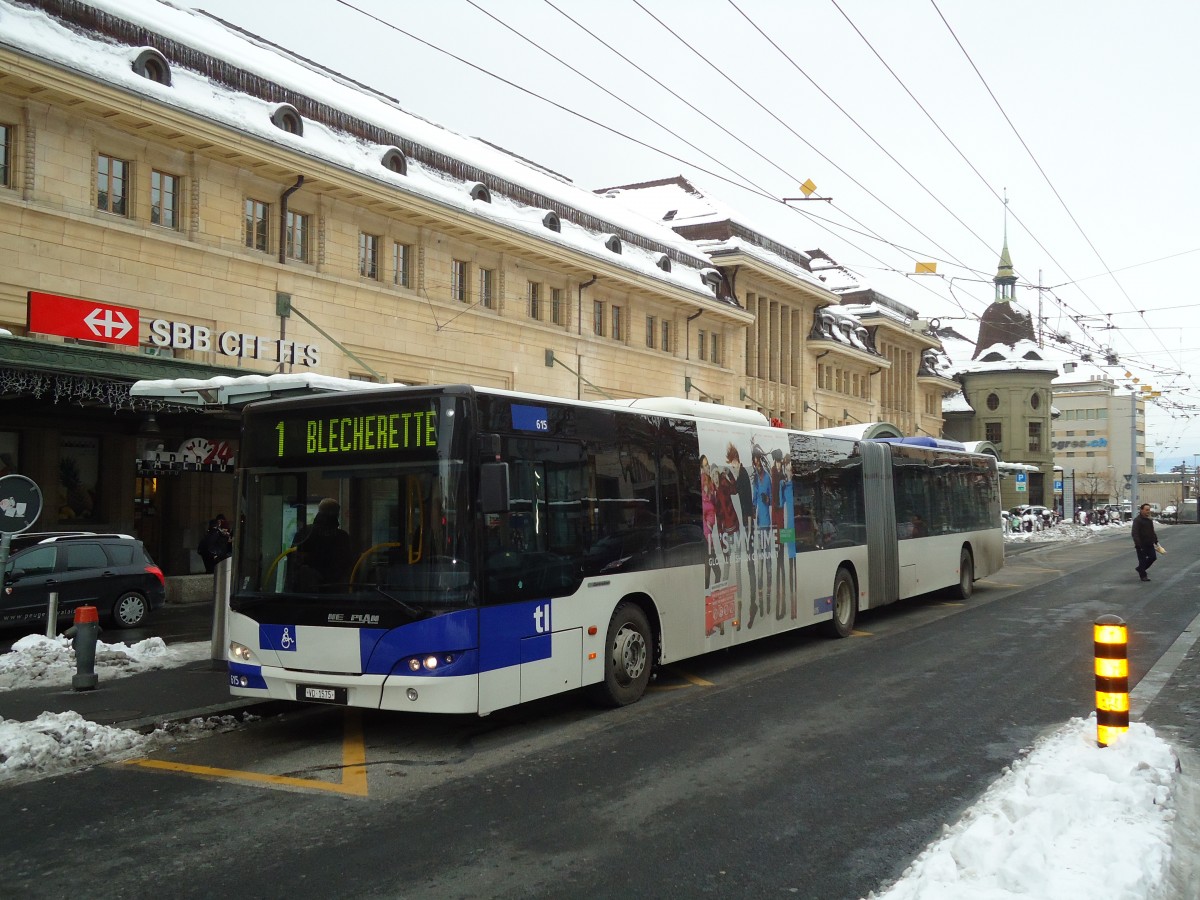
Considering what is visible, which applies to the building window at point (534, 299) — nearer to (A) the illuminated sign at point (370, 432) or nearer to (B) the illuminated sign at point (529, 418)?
(B) the illuminated sign at point (529, 418)

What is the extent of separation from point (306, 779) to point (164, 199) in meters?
18.8

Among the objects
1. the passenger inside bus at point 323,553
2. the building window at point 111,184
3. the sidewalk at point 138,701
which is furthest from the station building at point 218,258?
the passenger inside bus at point 323,553

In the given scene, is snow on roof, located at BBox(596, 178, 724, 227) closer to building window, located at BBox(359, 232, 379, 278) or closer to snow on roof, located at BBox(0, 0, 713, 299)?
snow on roof, located at BBox(0, 0, 713, 299)

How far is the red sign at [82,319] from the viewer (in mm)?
20031

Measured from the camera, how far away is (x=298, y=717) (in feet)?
32.9

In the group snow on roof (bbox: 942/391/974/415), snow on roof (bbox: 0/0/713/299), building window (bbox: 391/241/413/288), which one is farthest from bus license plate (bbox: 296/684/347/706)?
snow on roof (bbox: 942/391/974/415)

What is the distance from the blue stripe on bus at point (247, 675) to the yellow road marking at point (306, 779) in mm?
862

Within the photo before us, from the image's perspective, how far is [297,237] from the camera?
85.8 ft

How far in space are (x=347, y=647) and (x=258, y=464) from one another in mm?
1905

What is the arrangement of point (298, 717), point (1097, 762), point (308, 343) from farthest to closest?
1. point (308, 343)
2. point (298, 717)
3. point (1097, 762)

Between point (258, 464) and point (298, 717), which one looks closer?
point (258, 464)

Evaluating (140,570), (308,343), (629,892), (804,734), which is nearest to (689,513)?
(804,734)

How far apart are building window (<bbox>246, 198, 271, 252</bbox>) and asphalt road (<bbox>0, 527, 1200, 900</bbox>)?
17.3 metres

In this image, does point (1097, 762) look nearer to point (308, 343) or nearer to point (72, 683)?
point (72, 683)
